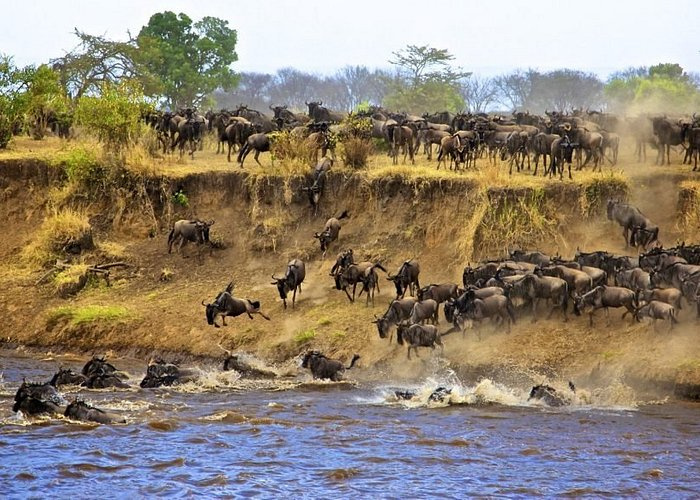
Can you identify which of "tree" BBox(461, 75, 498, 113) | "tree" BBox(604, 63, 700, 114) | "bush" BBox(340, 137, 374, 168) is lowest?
"bush" BBox(340, 137, 374, 168)

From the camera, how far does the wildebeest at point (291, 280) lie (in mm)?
21594

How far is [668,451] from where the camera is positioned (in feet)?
46.4

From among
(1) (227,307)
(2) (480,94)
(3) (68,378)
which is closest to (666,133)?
(1) (227,307)

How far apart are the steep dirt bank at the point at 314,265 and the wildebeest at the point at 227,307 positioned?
32 cm

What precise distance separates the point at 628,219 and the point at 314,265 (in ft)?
19.1

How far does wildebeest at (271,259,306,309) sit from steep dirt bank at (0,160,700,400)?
1.12 feet

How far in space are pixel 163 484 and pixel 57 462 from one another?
56.2 inches

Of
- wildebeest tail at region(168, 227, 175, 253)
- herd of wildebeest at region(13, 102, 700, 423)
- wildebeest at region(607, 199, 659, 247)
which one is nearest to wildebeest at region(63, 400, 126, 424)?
herd of wildebeest at region(13, 102, 700, 423)

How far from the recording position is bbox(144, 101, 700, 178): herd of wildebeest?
2445 centimetres

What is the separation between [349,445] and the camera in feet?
47.8

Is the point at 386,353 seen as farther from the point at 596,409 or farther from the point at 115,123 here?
the point at 115,123

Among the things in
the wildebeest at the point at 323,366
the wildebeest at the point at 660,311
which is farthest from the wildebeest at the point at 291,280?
the wildebeest at the point at 660,311

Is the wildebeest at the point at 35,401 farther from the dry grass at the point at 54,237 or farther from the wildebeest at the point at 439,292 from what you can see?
the dry grass at the point at 54,237

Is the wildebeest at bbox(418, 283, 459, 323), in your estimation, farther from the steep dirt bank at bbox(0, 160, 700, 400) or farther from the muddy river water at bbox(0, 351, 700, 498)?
the muddy river water at bbox(0, 351, 700, 498)
